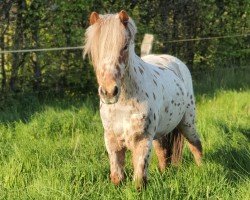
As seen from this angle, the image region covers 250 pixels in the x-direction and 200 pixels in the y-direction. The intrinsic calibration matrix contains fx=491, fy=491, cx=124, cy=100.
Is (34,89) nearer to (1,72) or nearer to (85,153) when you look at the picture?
(1,72)

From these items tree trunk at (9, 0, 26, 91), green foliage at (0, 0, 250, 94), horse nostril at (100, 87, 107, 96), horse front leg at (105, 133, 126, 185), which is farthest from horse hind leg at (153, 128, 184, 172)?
tree trunk at (9, 0, 26, 91)

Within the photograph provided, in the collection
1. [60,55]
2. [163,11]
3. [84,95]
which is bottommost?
[84,95]

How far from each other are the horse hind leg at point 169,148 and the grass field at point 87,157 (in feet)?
0.36

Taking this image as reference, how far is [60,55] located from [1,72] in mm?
1089

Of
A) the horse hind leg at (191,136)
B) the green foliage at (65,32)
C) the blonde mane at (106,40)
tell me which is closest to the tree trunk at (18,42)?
the green foliage at (65,32)

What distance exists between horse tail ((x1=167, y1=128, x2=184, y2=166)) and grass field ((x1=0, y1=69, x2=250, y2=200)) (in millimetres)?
111

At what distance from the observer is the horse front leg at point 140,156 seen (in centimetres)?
401

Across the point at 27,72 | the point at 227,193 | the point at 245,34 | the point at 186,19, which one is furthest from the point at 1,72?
the point at 245,34

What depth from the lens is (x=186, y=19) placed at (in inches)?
413

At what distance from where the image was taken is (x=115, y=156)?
13.5 ft

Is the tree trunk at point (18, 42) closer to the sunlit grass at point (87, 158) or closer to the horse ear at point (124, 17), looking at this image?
the sunlit grass at point (87, 158)

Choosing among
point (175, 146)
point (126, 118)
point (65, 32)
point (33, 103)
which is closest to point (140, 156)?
point (126, 118)

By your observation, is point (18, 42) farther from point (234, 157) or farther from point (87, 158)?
point (234, 157)

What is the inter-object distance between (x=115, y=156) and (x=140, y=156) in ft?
0.77
